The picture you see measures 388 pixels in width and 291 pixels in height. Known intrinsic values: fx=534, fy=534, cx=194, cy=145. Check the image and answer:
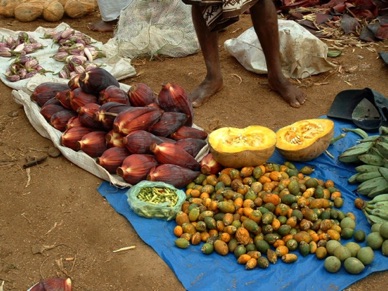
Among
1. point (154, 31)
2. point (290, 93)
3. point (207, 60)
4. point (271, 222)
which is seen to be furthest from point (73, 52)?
point (271, 222)

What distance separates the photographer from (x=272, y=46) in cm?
410

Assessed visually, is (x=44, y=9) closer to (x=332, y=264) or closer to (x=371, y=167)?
(x=371, y=167)

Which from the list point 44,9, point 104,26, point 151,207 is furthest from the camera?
point 44,9

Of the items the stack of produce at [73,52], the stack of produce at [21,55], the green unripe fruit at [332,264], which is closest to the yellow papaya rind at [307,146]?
the green unripe fruit at [332,264]

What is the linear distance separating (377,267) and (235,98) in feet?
6.91

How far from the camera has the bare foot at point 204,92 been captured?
4.27 m

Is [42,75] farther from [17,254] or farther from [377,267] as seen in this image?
[377,267]

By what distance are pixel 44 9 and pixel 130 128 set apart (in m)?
3.60

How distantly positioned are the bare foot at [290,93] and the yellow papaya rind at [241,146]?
38.6 inches

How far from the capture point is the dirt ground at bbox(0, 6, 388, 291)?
2717mm

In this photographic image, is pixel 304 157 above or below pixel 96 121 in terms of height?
below

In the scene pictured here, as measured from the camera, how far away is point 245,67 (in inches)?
192

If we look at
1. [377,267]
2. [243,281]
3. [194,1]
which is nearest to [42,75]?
[194,1]

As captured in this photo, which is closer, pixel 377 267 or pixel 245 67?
pixel 377 267
